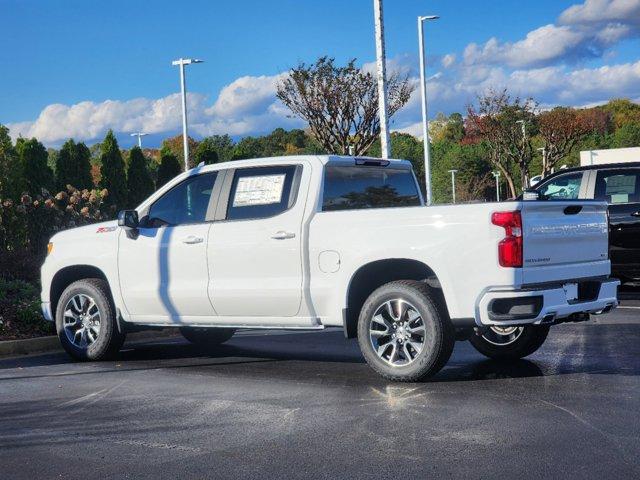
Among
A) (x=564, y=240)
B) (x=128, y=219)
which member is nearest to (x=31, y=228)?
(x=128, y=219)

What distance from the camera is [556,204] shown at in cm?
783

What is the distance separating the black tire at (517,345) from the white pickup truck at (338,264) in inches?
0.6

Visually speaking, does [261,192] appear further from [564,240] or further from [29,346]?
[29,346]

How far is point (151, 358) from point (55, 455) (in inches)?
176

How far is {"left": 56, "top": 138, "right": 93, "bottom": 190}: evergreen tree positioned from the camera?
2739 centimetres

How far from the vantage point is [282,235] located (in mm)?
8609

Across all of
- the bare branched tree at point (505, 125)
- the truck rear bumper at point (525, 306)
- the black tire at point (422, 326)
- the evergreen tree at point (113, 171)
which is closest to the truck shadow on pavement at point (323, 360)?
the black tire at point (422, 326)

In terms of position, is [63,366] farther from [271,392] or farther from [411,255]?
[411,255]

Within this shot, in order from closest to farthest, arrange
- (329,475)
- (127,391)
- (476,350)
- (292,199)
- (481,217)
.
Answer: (329,475) → (481,217) → (127,391) → (292,199) → (476,350)

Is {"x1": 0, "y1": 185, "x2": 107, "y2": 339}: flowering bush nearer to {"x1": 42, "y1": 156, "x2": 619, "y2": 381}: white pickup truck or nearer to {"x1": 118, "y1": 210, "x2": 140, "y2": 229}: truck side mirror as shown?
{"x1": 42, "y1": 156, "x2": 619, "y2": 381}: white pickup truck

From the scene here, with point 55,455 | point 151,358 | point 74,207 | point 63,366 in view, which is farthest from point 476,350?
point 74,207

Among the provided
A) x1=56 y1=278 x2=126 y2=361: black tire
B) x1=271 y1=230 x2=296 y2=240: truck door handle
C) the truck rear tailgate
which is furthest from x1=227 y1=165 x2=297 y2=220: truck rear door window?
the truck rear tailgate

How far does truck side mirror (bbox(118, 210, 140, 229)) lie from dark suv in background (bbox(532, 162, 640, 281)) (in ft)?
23.1

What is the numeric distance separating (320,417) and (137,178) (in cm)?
2476
